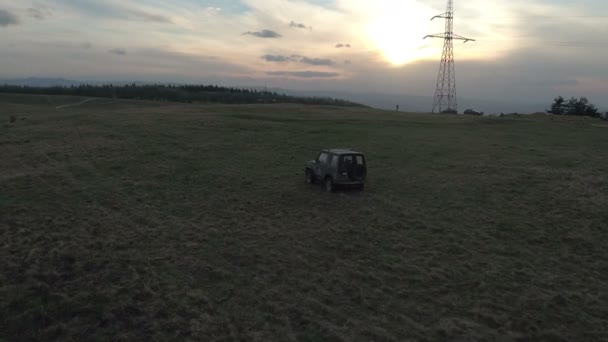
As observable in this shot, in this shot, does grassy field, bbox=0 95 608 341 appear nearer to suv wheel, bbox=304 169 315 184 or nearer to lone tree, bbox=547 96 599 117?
suv wheel, bbox=304 169 315 184

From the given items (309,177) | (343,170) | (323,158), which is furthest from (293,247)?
(309,177)

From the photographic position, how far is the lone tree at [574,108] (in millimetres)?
75188

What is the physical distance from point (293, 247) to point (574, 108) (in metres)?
78.7

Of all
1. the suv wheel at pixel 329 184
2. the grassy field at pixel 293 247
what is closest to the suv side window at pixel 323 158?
the suv wheel at pixel 329 184

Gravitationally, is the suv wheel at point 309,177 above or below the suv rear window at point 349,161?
below

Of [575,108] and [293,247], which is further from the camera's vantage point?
[575,108]

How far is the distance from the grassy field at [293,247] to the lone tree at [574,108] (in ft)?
169

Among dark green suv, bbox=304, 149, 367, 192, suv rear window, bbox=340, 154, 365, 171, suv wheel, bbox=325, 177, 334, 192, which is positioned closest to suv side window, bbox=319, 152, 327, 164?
dark green suv, bbox=304, 149, 367, 192

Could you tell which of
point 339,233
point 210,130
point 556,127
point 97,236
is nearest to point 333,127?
point 210,130

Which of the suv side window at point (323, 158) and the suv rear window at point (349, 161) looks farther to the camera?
the suv side window at point (323, 158)

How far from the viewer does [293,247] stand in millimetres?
15266

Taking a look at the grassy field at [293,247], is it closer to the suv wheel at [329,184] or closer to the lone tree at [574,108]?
the suv wheel at [329,184]

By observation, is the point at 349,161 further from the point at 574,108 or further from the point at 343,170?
the point at 574,108

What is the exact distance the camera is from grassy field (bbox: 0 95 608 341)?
417 inches
